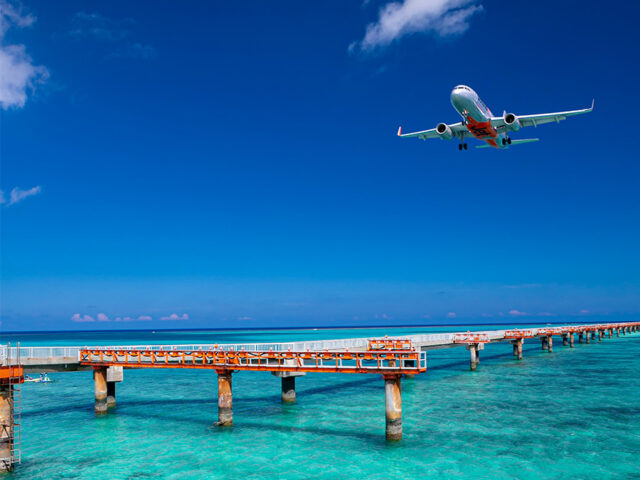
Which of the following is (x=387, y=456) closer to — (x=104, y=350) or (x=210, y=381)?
(x=104, y=350)

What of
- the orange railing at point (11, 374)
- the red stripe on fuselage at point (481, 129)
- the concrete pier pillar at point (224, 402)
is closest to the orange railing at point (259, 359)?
the concrete pier pillar at point (224, 402)

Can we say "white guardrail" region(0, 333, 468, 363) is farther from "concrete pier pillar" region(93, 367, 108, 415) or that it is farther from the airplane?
the airplane

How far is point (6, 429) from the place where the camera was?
2472 centimetres

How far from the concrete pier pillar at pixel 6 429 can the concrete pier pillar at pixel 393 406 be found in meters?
17.7

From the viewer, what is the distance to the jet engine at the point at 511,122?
1927 inches

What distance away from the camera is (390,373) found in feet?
89.5

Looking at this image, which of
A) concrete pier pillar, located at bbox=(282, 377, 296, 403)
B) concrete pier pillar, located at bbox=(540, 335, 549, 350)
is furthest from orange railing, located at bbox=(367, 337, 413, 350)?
concrete pier pillar, located at bbox=(540, 335, 549, 350)

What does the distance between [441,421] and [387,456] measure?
882 centimetres

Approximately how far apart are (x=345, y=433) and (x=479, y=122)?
31.3 metres

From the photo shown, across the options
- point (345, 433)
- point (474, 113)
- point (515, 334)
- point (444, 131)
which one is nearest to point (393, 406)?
point (345, 433)

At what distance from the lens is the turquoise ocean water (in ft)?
81.2

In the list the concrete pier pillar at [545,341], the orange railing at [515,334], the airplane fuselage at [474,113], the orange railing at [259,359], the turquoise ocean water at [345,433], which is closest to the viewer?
the turquoise ocean water at [345,433]

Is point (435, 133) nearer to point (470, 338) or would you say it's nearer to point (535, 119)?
point (535, 119)

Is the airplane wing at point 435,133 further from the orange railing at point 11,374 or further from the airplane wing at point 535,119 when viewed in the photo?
the orange railing at point 11,374
